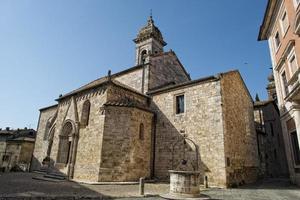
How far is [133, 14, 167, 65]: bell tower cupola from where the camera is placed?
2634 cm

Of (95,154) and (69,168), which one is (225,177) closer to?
(95,154)

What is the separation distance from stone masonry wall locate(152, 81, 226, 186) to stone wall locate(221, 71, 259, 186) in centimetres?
48

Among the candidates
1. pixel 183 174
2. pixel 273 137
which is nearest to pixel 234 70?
pixel 183 174

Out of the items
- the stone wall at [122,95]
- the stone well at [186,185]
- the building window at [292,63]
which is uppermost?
the building window at [292,63]

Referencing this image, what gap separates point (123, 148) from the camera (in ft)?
42.0

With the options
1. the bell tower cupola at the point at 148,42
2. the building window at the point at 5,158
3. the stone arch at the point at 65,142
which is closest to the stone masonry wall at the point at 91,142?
the stone arch at the point at 65,142

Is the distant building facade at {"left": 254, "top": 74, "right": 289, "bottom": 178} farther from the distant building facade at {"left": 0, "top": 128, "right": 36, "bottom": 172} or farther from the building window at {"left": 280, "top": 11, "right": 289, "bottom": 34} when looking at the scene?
the distant building facade at {"left": 0, "top": 128, "right": 36, "bottom": 172}

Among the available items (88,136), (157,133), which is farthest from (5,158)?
(157,133)

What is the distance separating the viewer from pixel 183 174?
839 centimetres

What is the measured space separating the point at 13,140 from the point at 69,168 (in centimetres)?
2406

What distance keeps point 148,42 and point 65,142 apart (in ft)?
54.3

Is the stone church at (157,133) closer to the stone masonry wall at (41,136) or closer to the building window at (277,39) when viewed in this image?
the building window at (277,39)

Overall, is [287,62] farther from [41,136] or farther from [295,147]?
[41,136]

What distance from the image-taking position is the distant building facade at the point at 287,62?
10539mm
